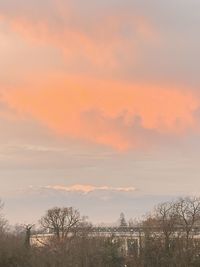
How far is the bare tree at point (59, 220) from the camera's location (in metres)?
69.6

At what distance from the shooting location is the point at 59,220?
A: 70938 mm

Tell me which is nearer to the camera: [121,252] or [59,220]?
[121,252]

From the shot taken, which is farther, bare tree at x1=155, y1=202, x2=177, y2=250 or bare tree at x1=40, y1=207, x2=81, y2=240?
bare tree at x1=40, y1=207, x2=81, y2=240

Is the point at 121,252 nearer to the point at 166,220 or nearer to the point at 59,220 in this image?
the point at 166,220

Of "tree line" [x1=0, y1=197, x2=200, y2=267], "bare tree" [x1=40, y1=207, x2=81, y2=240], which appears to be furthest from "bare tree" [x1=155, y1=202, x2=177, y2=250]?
"bare tree" [x1=40, y1=207, x2=81, y2=240]

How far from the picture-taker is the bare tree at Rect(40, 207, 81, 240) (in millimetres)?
69625

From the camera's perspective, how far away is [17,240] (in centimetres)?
4244

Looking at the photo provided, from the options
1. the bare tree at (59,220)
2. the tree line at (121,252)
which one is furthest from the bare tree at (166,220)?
the bare tree at (59,220)

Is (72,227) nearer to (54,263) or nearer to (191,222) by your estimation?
(191,222)

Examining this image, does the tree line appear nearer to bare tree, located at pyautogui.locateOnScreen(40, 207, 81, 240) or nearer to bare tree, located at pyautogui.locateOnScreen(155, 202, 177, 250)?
bare tree, located at pyautogui.locateOnScreen(155, 202, 177, 250)

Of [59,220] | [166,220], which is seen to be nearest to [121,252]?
[166,220]

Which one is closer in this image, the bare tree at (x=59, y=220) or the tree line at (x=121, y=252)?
the tree line at (x=121, y=252)

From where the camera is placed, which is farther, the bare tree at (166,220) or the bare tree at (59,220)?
the bare tree at (59,220)

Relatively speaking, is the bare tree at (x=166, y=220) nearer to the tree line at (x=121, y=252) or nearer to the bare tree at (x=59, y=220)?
the tree line at (x=121, y=252)
